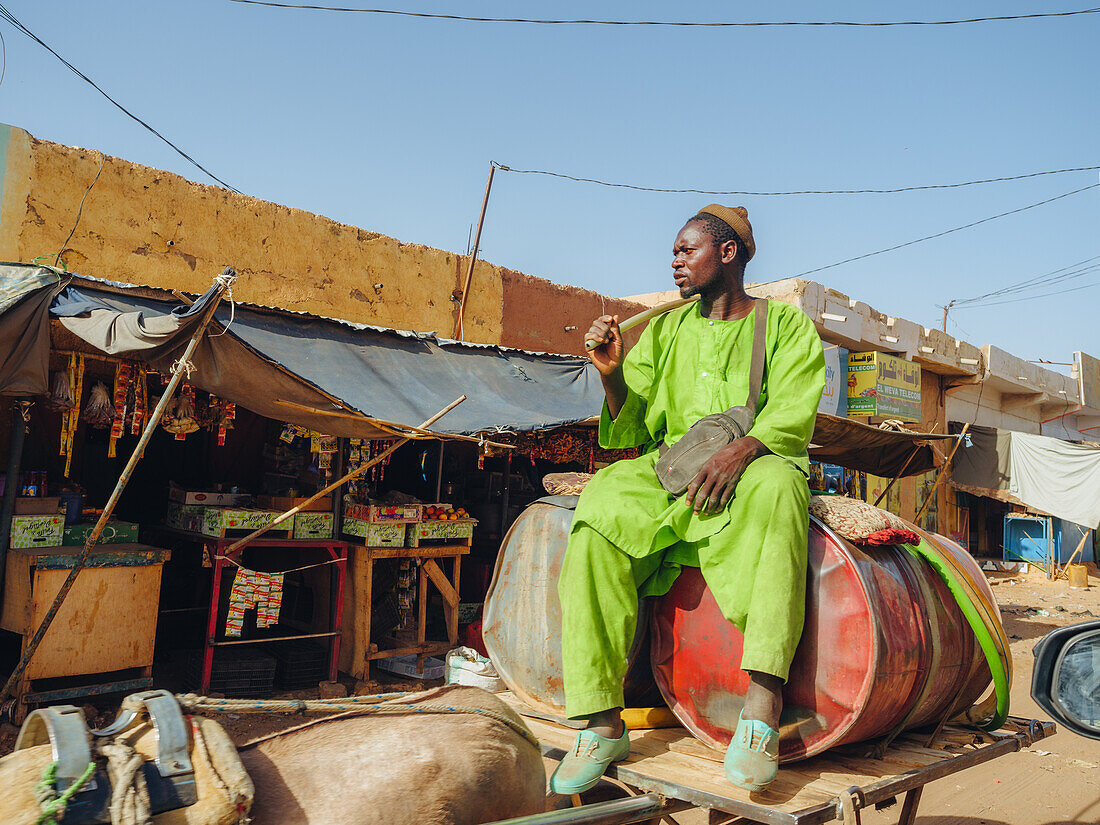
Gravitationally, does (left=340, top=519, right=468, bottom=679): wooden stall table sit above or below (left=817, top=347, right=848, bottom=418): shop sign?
below

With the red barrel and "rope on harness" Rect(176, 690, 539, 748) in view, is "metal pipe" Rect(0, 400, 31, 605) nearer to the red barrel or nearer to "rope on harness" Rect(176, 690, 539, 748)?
"rope on harness" Rect(176, 690, 539, 748)

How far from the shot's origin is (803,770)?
2387 millimetres

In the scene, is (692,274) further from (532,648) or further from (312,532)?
(312,532)

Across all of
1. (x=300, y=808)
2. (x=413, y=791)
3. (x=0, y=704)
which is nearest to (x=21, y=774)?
(x=300, y=808)

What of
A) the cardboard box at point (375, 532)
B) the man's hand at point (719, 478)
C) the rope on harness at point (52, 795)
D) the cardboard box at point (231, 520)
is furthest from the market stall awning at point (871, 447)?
the rope on harness at point (52, 795)

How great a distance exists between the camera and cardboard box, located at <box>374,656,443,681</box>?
7277mm

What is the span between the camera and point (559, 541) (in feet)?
9.93

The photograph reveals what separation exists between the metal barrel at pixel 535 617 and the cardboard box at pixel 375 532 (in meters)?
3.88

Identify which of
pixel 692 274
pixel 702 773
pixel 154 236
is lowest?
pixel 702 773

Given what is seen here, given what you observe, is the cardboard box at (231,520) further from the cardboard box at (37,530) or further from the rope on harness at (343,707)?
the rope on harness at (343,707)

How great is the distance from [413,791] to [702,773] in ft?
3.10

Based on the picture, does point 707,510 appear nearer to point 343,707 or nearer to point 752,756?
point 752,756

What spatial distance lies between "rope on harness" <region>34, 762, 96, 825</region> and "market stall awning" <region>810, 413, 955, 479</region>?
7.74 metres

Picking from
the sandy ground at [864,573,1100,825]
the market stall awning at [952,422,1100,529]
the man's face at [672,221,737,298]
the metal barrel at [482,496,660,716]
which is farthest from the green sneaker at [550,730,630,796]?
the market stall awning at [952,422,1100,529]
